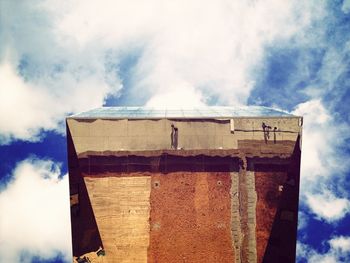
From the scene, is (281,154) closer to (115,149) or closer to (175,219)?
(175,219)

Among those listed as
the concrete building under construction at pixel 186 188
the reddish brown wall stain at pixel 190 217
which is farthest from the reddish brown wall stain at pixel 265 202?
the reddish brown wall stain at pixel 190 217

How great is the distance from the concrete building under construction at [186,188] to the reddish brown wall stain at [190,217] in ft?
0.18

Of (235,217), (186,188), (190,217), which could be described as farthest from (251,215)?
(186,188)

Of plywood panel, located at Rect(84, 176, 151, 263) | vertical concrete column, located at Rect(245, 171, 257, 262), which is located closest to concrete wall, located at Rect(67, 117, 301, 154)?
plywood panel, located at Rect(84, 176, 151, 263)

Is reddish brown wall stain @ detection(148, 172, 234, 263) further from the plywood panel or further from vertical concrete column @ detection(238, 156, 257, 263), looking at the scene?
vertical concrete column @ detection(238, 156, 257, 263)

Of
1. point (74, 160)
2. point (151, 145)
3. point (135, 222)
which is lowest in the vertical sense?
point (135, 222)

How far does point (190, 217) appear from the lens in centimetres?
1536

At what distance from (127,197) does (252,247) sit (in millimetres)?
7566

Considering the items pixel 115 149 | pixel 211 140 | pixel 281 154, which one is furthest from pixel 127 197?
pixel 281 154

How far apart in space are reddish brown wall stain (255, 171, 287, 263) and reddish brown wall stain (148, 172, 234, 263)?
5.39ft

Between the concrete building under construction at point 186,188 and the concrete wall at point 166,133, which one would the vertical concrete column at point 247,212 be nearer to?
the concrete building under construction at point 186,188

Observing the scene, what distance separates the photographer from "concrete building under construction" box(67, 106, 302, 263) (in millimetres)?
15109

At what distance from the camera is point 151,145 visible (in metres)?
15.2

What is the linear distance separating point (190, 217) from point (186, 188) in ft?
5.39
